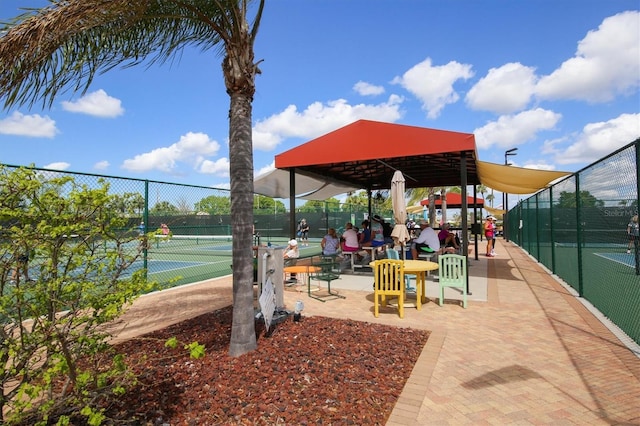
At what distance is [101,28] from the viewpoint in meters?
3.71

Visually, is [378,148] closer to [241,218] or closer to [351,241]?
[351,241]

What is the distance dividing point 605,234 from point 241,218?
17.8 ft

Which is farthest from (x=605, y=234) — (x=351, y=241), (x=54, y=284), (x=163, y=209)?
(x=163, y=209)

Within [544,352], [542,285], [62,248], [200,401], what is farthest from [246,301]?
[542,285]

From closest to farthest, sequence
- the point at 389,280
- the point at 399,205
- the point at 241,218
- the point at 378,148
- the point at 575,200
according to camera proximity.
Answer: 1. the point at 241,218
2. the point at 389,280
3. the point at 575,200
4. the point at 399,205
5. the point at 378,148

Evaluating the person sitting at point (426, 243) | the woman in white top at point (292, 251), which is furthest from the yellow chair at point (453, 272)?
the woman in white top at point (292, 251)

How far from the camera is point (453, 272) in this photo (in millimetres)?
6266

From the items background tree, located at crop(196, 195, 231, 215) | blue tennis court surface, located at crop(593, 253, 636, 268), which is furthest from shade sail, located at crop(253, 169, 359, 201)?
blue tennis court surface, located at crop(593, 253, 636, 268)

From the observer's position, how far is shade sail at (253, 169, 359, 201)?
11.0 metres

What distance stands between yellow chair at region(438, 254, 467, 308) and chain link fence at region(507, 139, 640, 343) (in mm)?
2058

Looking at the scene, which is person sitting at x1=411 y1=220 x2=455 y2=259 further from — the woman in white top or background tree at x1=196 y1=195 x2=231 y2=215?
background tree at x1=196 y1=195 x2=231 y2=215

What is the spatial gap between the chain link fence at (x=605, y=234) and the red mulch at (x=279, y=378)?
2909mm

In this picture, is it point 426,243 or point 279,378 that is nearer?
point 279,378

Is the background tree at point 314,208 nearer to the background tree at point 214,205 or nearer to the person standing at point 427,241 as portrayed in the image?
the background tree at point 214,205
